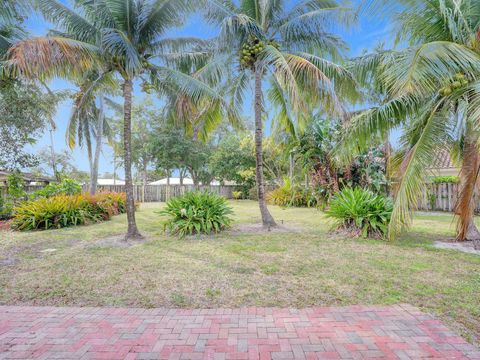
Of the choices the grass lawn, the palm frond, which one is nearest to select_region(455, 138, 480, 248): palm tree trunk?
the grass lawn

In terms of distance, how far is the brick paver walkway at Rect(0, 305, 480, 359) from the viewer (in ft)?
8.11

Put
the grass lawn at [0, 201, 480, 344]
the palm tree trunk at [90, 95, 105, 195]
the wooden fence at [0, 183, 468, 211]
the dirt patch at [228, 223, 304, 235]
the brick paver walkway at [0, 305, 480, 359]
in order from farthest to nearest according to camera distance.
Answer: the palm tree trunk at [90, 95, 105, 195] < the wooden fence at [0, 183, 468, 211] < the dirt patch at [228, 223, 304, 235] < the grass lawn at [0, 201, 480, 344] < the brick paver walkway at [0, 305, 480, 359]

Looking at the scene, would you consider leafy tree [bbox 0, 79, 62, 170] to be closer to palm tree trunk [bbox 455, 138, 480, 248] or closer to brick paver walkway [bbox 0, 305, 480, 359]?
brick paver walkway [bbox 0, 305, 480, 359]

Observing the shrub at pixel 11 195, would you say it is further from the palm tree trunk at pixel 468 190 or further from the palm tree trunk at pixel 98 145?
the palm tree trunk at pixel 468 190

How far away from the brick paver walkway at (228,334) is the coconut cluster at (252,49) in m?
7.14

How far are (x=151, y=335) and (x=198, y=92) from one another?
6204mm

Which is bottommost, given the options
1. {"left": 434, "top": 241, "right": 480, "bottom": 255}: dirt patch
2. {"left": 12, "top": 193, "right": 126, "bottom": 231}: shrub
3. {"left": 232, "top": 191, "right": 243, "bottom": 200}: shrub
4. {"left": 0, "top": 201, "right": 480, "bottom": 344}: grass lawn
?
{"left": 0, "top": 201, "right": 480, "bottom": 344}: grass lawn

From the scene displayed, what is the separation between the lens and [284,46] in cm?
897

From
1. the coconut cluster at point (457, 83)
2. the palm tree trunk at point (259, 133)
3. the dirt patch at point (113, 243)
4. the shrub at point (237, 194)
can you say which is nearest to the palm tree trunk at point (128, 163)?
the dirt patch at point (113, 243)

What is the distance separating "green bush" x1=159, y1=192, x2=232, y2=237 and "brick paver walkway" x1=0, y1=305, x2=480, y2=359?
4.47 metres

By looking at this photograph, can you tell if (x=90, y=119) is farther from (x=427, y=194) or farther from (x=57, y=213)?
(x=427, y=194)

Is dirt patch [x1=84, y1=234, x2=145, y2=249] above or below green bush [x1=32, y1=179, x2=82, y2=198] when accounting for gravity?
below

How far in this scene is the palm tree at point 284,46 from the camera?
7.52 m

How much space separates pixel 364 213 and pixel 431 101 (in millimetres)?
2965
